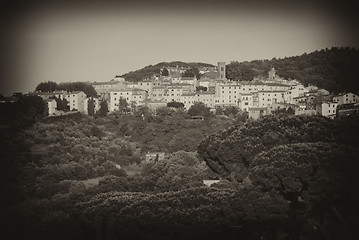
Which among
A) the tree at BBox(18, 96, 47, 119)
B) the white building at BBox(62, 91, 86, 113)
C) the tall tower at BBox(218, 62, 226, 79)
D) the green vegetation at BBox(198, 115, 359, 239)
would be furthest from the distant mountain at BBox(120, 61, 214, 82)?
the green vegetation at BBox(198, 115, 359, 239)

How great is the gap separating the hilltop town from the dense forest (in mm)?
6314

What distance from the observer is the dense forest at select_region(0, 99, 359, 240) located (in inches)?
267

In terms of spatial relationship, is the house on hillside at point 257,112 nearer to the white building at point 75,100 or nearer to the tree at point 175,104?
the tree at point 175,104

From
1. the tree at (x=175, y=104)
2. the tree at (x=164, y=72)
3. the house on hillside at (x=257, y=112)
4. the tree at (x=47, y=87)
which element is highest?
the tree at (x=164, y=72)

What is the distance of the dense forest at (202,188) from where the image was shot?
6777 millimetres

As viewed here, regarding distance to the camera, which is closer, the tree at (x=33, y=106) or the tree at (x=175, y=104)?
the tree at (x=33, y=106)

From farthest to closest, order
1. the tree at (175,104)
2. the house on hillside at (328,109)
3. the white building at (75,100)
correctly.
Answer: the tree at (175,104), the white building at (75,100), the house on hillside at (328,109)

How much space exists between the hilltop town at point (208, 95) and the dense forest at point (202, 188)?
20.7 ft

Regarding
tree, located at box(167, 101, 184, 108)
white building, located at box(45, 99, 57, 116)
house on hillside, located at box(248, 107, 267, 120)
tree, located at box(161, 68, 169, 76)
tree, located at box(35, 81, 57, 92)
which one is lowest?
house on hillside, located at box(248, 107, 267, 120)

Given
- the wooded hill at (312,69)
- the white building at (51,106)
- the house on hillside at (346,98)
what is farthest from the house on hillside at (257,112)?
the white building at (51,106)

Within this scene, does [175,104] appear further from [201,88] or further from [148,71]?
[148,71]

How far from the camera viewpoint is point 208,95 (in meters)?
22.1

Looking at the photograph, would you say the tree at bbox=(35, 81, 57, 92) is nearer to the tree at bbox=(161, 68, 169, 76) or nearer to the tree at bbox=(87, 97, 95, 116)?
the tree at bbox=(87, 97, 95, 116)

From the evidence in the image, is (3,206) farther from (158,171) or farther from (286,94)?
(286,94)
